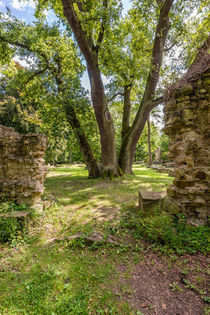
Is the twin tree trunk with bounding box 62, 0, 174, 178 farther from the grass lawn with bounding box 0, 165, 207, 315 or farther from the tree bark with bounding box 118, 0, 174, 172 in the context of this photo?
the grass lawn with bounding box 0, 165, 207, 315

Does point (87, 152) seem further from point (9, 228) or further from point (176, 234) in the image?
point (176, 234)

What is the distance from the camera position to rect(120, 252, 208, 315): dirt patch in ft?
5.66

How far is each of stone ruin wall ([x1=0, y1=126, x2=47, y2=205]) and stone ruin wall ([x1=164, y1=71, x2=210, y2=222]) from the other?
12.6ft

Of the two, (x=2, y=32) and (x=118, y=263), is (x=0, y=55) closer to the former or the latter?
(x=2, y=32)

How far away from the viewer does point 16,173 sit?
13.9ft

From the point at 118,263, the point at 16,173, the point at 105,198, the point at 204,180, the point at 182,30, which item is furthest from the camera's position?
the point at 182,30

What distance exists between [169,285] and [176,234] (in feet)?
3.55

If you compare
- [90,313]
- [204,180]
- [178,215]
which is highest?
[204,180]

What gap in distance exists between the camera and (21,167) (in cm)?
425

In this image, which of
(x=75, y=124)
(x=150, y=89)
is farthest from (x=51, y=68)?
(x=150, y=89)

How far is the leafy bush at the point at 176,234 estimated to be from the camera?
2.65 meters

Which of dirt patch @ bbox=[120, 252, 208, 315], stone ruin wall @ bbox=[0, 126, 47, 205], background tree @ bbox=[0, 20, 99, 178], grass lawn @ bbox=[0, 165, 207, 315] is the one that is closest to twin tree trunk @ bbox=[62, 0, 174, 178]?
background tree @ bbox=[0, 20, 99, 178]

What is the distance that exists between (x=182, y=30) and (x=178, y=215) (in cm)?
833

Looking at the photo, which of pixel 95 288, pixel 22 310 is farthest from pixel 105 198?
pixel 22 310
